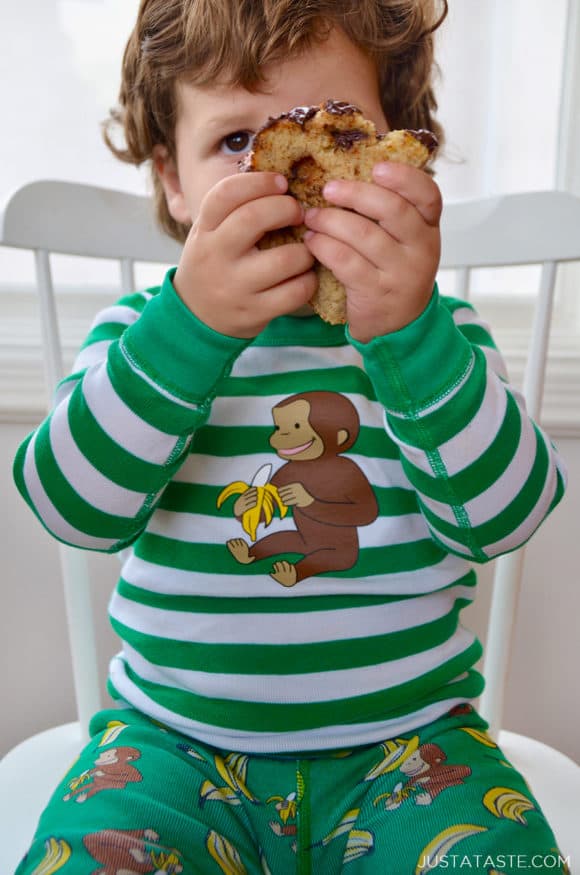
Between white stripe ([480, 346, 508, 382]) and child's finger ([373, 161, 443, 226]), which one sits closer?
child's finger ([373, 161, 443, 226])

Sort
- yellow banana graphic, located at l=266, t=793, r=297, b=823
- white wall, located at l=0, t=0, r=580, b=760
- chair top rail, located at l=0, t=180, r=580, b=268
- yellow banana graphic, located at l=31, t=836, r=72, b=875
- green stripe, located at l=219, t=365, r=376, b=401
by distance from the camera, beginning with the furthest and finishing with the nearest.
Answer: white wall, located at l=0, t=0, r=580, b=760 < chair top rail, located at l=0, t=180, r=580, b=268 < green stripe, located at l=219, t=365, r=376, b=401 < yellow banana graphic, located at l=266, t=793, r=297, b=823 < yellow banana graphic, located at l=31, t=836, r=72, b=875

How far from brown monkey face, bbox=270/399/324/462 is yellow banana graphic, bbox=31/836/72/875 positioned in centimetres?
32

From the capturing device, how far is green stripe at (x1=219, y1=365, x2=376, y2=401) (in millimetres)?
670

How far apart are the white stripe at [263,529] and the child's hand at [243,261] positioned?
0.57 feet

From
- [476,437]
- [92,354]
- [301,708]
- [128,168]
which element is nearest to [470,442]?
[476,437]

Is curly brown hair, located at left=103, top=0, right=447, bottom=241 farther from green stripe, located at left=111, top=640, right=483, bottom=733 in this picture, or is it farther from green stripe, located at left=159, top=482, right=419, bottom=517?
green stripe, located at left=111, top=640, right=483, bottom=733

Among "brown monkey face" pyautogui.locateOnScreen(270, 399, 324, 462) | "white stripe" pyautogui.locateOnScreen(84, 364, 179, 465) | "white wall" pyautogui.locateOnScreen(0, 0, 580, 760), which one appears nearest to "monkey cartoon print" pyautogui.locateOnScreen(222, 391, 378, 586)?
"brown monkey face" pyautogui.locateOnScreen(270, 399, 324, 462)

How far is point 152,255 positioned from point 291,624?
450 millimetres

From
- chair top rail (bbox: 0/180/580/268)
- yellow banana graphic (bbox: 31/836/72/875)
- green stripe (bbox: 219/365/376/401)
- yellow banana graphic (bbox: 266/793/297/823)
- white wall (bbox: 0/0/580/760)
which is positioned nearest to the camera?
yellow banana graphic (bbox: 31/836/72/875)

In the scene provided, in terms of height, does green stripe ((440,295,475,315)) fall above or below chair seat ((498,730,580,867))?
above

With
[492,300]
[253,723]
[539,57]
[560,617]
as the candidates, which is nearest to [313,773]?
[253,723]

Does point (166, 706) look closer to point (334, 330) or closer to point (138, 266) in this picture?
point (334, 330)

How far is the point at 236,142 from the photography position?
64cm

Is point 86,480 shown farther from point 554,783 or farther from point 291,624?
point 554,783
